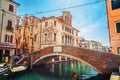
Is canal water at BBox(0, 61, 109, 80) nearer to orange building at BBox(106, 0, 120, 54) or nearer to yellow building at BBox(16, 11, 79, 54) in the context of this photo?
orange building at BBox(106, 0, 120, 54)

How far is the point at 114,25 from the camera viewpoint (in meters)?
16.5

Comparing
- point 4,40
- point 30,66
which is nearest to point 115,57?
point 30,66

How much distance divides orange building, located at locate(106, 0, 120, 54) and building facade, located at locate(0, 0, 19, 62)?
641 inches

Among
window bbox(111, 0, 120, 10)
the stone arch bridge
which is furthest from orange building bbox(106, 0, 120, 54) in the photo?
the stone arch bridge

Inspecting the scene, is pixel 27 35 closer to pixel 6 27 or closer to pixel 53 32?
pixel 53 32

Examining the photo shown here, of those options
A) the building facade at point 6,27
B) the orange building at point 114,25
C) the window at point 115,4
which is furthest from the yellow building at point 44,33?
the window at point 115,4

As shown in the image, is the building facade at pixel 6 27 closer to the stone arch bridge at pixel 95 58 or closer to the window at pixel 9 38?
the window at pixel 9 38

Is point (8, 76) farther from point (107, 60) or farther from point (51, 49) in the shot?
point (107, 60)

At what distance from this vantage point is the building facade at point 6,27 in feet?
72.9

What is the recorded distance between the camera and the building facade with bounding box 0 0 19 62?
2222 cm

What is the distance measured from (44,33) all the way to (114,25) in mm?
20624

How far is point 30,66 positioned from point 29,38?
15946 millimetres

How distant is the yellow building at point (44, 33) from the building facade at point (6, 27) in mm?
10500

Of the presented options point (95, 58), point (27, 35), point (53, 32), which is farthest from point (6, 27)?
point (95, 58)
